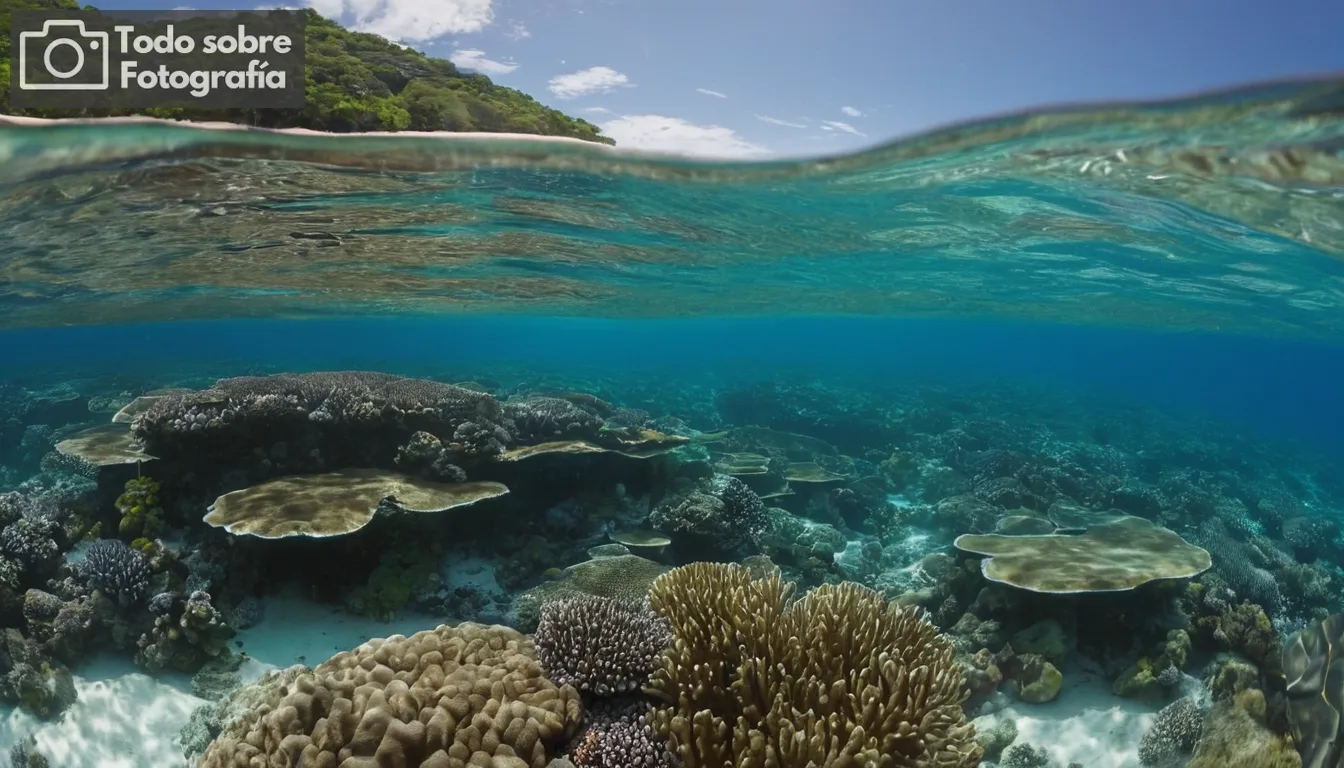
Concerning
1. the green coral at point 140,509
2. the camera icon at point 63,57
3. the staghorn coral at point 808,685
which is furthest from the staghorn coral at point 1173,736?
the camera icon at point 63,57

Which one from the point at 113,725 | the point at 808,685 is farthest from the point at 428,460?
the point at 808,685

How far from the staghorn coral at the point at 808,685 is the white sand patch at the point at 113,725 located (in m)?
6.07

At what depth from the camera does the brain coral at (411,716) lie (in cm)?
383

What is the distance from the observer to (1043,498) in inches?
618

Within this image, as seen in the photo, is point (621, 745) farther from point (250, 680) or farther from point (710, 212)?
point (710, 212)

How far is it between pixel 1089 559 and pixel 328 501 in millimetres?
9951

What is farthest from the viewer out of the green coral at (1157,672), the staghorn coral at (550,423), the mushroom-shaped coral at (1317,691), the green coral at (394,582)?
the staghorn coral at (550,423)

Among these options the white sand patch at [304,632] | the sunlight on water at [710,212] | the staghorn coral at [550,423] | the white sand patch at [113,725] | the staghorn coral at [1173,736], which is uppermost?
the sunlight on water at [710,212]

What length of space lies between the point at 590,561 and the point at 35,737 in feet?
19.7

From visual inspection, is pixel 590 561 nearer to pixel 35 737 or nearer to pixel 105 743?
pixel 105 743

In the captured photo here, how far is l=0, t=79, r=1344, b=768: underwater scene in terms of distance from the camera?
4328 mm

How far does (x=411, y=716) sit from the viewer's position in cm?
402

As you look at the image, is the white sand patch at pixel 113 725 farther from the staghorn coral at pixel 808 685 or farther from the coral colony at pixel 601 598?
the staghorn coral at pixel 808 685

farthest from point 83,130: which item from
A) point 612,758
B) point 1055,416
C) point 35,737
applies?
point 1055,416
